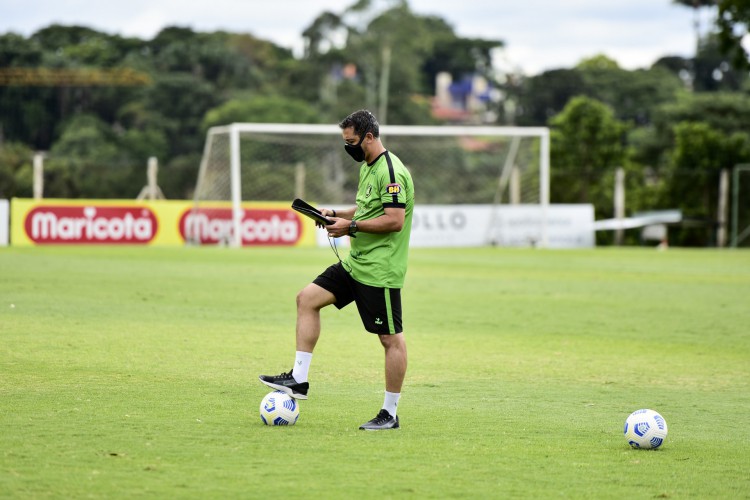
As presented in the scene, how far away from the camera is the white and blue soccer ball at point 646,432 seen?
773 cm

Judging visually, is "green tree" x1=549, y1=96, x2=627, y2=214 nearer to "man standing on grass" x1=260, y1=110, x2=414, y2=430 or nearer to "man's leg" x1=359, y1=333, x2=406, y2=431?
"man standing on grass" x1=260, y1=110, x2=414, y2=430

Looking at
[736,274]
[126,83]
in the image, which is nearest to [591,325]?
[736,274]

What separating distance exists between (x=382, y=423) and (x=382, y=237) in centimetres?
129

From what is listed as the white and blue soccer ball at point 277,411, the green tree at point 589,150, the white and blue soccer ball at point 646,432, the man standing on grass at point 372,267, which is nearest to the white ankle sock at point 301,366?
the man standing on grass at point 372,267

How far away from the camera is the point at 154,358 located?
11391 mm

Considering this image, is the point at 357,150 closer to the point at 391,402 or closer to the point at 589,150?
the point at 391,402

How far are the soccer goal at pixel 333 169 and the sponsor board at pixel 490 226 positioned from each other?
288 millimetres

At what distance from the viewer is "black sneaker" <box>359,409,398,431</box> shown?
8148 mm

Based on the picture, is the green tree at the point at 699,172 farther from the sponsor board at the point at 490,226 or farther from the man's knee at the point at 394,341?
the man's knee at the point at 394,341

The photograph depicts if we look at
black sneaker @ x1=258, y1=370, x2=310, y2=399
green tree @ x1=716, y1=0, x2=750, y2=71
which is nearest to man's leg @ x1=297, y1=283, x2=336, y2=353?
black sneaker @ x1=258, y1=370, x2=310, y2=399

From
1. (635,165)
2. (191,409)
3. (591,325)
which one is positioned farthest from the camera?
(635,165)

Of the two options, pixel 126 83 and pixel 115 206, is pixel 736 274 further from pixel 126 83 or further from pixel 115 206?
pixel 126 83

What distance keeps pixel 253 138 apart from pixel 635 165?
→ 20.6 metres

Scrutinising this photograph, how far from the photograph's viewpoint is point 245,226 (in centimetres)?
3650
